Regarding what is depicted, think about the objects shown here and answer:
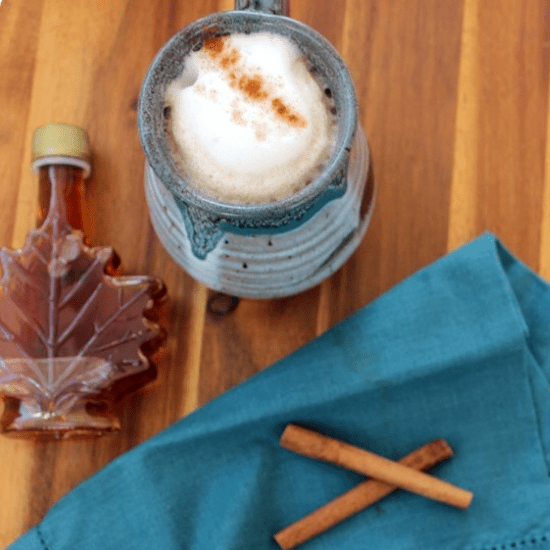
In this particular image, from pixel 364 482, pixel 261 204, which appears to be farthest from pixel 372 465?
pixel 261 204

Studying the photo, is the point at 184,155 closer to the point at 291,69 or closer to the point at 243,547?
the point at 291,69

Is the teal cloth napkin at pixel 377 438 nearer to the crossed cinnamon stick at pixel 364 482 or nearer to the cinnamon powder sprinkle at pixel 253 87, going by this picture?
the crossed cinnamon stick at pixel 364 482

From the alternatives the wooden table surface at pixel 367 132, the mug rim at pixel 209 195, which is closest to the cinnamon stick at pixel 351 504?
the wooden table surface at pixel 367 132

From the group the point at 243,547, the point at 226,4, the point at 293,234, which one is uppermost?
the point at 226,4

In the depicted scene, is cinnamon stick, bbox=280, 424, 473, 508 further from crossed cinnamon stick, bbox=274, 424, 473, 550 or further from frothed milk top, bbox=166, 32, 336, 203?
frothed milk top, bbox=166, 32, 336, 203

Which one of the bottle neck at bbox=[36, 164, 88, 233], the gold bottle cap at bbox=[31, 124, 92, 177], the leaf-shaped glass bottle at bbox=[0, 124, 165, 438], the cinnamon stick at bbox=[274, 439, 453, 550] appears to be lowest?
the cinnamon stick at bbox=[274, 439, 453, 550]

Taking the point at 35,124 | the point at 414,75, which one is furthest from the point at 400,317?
the point at 35,124

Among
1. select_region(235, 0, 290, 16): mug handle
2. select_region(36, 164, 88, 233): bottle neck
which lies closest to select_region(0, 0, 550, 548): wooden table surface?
select_region(36, 164, 88, 233): bottle neck
